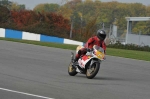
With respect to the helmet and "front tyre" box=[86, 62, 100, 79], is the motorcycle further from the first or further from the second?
the helmet

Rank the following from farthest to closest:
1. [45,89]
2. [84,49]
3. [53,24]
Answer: [53,24]
[84,49]
[45,89]

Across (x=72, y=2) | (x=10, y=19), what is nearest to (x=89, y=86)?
(x=10, y=19)

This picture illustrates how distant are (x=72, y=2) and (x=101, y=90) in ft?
467

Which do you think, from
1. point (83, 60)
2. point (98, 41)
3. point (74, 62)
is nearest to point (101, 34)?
point (98, 41)

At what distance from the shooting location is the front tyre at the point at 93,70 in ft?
43.2

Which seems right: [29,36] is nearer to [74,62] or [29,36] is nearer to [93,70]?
[74,62]

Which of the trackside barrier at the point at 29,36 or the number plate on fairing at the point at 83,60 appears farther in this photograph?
the trackside barrier at the point at 29,36

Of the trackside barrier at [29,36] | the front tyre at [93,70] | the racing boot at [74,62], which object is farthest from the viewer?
the trackside barrier at [29,36]

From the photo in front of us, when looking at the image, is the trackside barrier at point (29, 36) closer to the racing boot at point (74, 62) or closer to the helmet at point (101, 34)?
the racing boot at point (74, 62)

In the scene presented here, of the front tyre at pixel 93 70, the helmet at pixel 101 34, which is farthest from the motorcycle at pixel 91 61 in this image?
the helmet at pixel 101 34

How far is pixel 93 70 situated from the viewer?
43.8 ft

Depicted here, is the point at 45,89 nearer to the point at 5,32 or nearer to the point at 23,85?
the point at 23,85

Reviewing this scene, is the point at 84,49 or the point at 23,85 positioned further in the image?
the point at 84,49

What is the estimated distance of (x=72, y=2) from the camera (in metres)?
152
